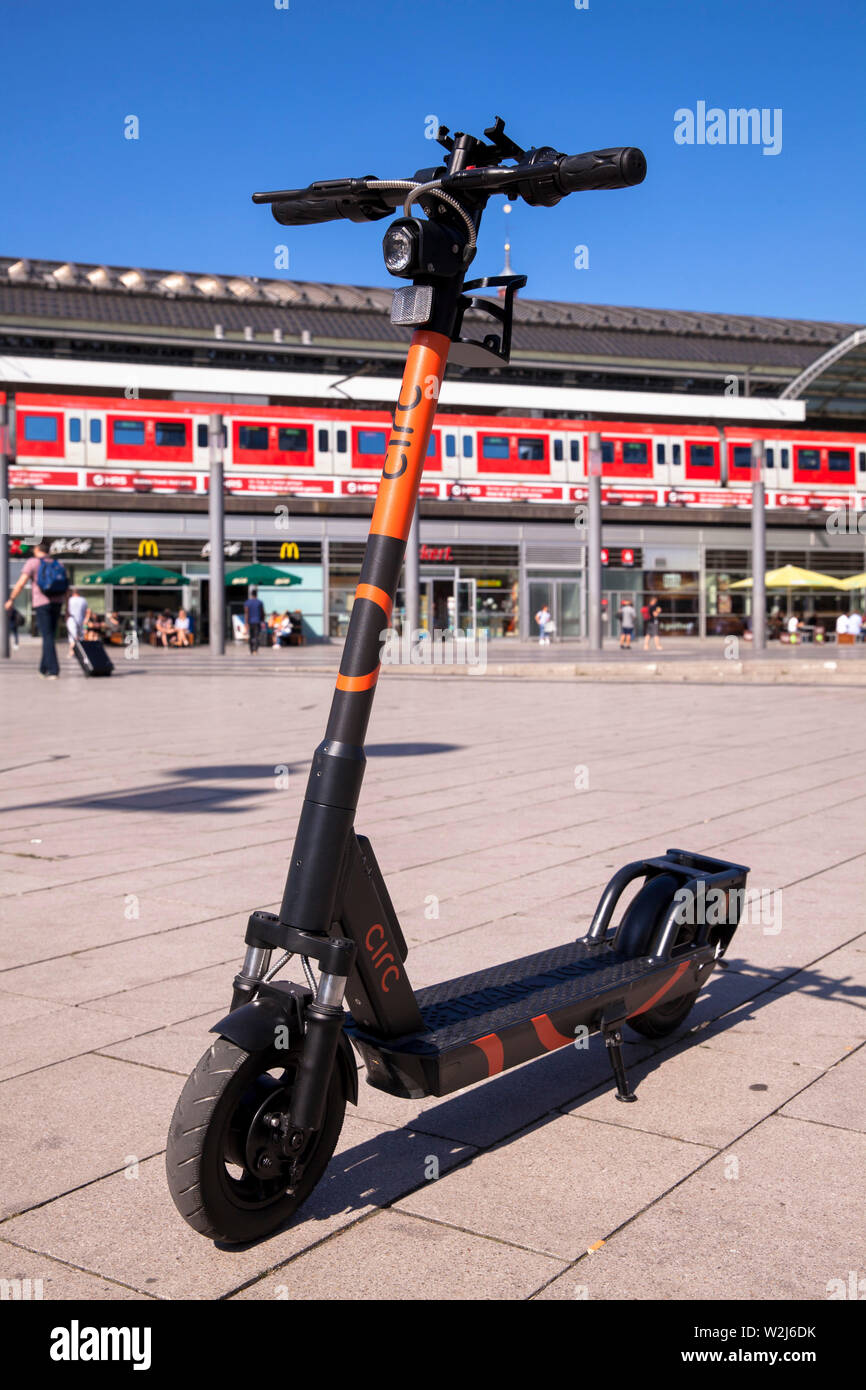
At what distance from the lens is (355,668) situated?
7.95ft

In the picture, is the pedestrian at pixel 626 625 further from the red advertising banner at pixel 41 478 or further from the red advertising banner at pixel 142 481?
the red advertising banner at pixel 41 478

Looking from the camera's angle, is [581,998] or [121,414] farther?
[121,414]

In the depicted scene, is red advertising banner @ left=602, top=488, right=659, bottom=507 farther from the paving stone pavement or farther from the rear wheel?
the rear wheel

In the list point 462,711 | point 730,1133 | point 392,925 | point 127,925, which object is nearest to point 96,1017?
point 127,925

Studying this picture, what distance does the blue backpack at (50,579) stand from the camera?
57.7ft

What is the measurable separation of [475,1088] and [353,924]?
3.46 ft

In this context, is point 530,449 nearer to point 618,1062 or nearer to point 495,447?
point 495,447

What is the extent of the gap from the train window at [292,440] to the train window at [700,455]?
12624 millimetres

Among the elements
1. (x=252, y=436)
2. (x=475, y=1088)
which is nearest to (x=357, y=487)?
(x=252, y=436)

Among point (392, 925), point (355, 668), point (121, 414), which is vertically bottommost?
point (392, 925)

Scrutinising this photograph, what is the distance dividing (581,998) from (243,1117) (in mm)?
978

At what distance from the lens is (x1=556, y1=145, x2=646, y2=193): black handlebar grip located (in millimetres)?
2262

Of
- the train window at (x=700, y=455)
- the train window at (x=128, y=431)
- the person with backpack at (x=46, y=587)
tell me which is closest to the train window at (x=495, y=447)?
the train window at (x=700, y=455)

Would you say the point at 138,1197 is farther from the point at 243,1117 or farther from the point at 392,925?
the point at 392,925
